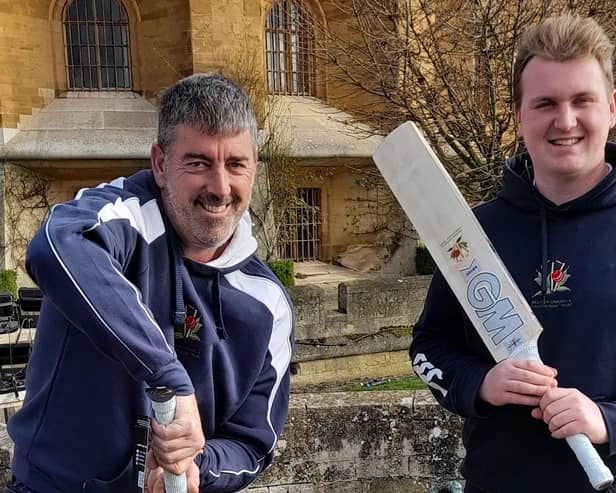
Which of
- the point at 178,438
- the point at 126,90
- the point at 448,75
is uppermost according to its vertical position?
the point at 126,90

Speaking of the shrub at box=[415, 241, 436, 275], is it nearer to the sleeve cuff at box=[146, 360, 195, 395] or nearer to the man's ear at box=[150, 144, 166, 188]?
the man's ear at box=[150, 144, 166, 188]

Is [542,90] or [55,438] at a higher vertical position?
[542,90]

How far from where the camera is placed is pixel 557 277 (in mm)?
1588

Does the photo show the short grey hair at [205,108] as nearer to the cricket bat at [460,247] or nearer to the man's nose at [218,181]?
the man's nose at [218,181]

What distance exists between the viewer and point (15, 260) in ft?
47.6

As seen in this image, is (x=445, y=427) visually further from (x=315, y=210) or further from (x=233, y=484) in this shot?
(x=315, y=210)

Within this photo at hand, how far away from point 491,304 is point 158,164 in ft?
3.13

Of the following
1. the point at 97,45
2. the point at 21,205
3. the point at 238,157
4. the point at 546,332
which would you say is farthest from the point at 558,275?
the point at 97,45

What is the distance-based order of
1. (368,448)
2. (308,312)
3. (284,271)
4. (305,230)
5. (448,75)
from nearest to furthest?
1. (368,448)
2. (448,75)
3. (308,312)
4. (284,271)
5. (305,230)

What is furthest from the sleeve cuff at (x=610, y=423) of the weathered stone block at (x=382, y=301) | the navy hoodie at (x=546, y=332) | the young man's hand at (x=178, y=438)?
the weathered stone block at (x=382, y=301)

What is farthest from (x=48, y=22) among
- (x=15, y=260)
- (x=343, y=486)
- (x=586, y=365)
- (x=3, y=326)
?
(x=586, y=365)

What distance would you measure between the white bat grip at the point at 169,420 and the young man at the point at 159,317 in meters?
0.02

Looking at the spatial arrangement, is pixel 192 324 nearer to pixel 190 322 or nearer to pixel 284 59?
pixel 190 322

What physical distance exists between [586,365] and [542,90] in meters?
0.68
